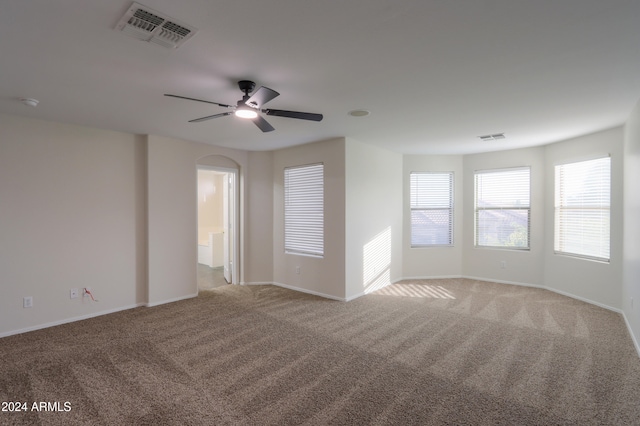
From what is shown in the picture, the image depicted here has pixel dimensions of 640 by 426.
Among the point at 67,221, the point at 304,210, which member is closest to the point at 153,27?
the point at 67,221

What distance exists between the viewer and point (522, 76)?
2539 millimetres

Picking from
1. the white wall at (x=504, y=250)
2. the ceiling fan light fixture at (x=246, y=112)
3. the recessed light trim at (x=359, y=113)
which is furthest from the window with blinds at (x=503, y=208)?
the ceiling fan light fixture at (x=246, y=112)

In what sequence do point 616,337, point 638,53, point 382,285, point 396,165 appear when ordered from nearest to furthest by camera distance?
point 638,53
point 616,337
point 382,285
point 396,165

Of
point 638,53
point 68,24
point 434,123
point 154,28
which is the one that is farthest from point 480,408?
point 68,24

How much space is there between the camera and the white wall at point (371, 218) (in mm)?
4832

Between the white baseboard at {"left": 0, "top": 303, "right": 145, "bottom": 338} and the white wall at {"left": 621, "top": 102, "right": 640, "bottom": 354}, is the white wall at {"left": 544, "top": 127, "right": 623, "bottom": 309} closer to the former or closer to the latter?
the white wall at {"left": 621, "top": 102, "right": 640, "bottom": 354}

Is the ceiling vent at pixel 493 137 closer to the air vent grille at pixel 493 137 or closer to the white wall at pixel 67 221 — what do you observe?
the air vent grille at pixel 493 137

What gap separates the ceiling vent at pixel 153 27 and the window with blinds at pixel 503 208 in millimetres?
5718

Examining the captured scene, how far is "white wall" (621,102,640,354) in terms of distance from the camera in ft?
10.4

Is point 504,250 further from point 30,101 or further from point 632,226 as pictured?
point 30,101

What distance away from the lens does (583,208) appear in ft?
15.4

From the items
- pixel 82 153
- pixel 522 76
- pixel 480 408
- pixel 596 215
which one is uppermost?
pixel 522 76

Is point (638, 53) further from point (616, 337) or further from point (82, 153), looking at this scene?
point (82, 153)

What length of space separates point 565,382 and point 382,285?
314 cm
